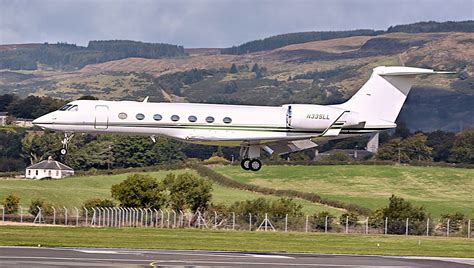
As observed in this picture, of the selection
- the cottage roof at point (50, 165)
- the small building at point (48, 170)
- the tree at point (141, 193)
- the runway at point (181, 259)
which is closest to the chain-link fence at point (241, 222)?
the tree at point (141, 193)

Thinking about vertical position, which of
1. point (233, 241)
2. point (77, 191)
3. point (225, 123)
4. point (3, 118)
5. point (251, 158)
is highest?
point (3, 118)

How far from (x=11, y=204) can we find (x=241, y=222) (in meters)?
17.8

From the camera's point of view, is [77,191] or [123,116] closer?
[123,116]

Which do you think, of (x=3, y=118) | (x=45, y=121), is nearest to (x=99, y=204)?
(x=45, y=121)

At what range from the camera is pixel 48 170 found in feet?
383

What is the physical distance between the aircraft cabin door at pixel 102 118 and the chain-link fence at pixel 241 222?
66.1ft

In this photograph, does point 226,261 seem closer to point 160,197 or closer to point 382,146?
point 160,197

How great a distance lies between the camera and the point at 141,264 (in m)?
40.9

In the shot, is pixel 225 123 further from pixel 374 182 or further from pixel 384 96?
pixel 374 182

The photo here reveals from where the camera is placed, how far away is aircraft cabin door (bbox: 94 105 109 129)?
5172 cm

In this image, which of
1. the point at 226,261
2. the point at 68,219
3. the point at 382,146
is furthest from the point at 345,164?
the point at 226,261

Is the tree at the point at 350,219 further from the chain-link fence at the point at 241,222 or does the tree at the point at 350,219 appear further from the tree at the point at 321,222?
the tree at the point at 321,222

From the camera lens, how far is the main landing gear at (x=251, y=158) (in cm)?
5275

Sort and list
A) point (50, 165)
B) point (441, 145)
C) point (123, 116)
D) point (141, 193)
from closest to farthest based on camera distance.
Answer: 1. point (123, 116)
2. point (141, 193)
3. point (50, 165)
4. point (441, 145)
